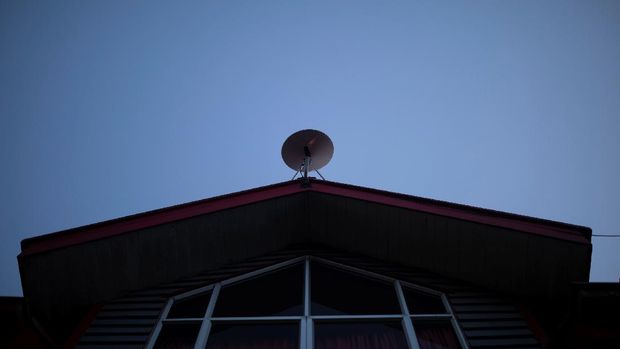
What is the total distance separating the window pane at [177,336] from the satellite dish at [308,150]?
146 inches

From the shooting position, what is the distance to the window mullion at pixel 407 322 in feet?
15.3

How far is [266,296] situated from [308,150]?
3.18m

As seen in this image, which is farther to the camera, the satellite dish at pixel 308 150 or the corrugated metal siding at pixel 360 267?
the satellite dish at pixel 308 150

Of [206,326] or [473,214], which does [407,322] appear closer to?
[473,214]

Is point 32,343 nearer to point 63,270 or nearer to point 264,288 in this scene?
point 63,270

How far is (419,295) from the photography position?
576 centimetres

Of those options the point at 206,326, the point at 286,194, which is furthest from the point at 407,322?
the point at 286,194

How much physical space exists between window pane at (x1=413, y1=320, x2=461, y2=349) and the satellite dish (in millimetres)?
3713

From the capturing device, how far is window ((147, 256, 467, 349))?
4.73 metres

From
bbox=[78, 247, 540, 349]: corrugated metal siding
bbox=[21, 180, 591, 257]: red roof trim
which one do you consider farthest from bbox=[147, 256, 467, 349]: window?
bbox=[21, 180, 591, 257]: red roof trim

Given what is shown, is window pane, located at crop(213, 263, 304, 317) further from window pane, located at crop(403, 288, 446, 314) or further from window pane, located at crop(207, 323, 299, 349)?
window pane, located at crop(403, 288, 446, 314)

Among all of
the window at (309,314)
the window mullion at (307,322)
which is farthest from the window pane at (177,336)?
the window mullion at (307,322)

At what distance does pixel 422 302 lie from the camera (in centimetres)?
562

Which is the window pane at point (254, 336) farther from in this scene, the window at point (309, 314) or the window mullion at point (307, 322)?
the window mullion at point (307, 322)
